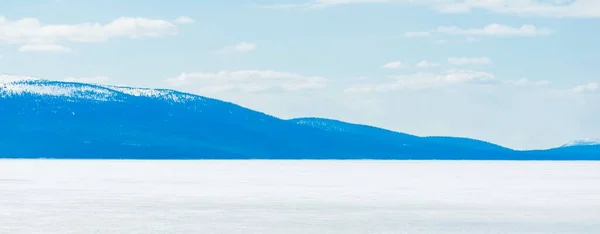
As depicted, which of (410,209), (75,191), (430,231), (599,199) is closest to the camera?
(430,231)

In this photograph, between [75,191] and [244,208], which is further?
[75,191]

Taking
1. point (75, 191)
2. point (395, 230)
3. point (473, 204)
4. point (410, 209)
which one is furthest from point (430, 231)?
point (75, 191)

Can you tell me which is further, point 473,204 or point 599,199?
point 599,199

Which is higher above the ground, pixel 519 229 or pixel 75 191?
pixel 75 191

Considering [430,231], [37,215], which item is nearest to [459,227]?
[430,231]

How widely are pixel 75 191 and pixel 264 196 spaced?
1086cm

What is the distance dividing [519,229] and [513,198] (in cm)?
1685

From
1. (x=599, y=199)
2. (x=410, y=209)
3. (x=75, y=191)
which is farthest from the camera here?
(x=75, y=191)

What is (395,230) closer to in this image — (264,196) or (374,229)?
(374,229)

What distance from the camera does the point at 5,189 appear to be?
180 feet

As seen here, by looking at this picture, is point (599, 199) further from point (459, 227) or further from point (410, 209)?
point (459, 227)

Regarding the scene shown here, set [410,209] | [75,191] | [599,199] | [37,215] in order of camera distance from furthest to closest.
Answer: [75,191], [599,199], [410,209], [37,215]

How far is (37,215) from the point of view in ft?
117

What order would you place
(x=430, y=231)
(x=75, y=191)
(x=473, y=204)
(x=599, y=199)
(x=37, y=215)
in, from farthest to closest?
(x=75, y=191) → (x=599, y=199) → (x=473, y=204) → (x=37, y=215) → (x=430, y=231)
